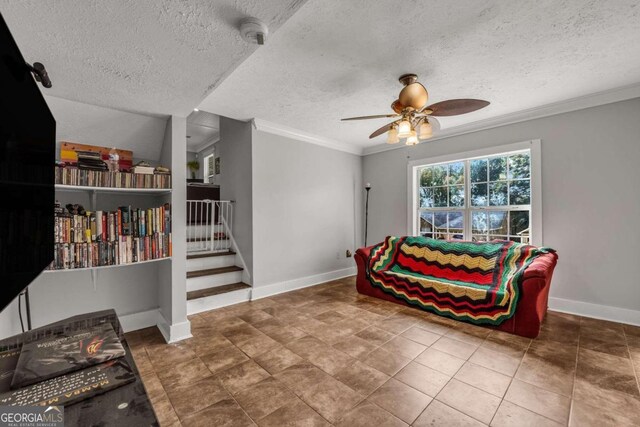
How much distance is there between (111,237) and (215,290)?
1.50 meters

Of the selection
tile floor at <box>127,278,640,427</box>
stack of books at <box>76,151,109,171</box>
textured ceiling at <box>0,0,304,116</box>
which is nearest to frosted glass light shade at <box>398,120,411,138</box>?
textured ceiling at <box>0,0,304,116</box>

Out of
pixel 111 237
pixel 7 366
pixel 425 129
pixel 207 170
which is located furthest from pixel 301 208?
pixel 7 366

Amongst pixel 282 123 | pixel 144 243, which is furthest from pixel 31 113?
pixel 282 123

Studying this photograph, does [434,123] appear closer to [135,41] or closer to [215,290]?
[135,41]

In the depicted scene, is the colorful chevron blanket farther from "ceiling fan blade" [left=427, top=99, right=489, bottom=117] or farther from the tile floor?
"ceiling fan blade" [left=427, top=99, right=489, bottom=117]

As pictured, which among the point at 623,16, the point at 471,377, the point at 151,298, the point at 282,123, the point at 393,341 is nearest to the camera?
the point at 623,16

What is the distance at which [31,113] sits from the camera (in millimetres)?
927

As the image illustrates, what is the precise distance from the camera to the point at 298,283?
4180 mm

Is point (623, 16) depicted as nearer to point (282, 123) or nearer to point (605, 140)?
point (605, 140)

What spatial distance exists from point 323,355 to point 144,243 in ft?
5.86

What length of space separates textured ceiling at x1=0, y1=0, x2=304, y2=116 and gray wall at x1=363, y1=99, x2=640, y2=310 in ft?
11.8

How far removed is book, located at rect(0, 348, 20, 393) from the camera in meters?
0.76

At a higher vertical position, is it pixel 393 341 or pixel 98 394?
pixel 98 394

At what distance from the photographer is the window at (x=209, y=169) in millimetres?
6231
